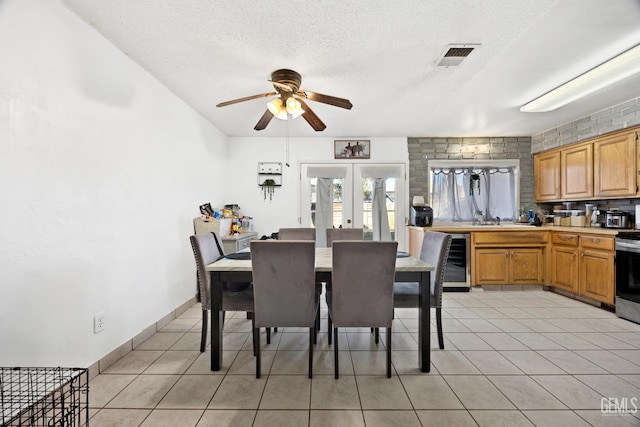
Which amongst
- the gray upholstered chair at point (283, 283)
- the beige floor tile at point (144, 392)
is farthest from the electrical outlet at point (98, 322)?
the gray upholstered chair at point (283, 283)

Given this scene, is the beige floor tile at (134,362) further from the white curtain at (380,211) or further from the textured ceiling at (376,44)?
the white curtain at (380,211)

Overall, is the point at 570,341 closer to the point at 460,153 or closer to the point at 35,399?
the point at 460,153

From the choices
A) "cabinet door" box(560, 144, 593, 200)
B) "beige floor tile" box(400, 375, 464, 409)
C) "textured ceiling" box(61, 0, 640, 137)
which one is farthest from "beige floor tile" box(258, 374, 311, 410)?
"cabinet door" box(560, 144, 593, 200)

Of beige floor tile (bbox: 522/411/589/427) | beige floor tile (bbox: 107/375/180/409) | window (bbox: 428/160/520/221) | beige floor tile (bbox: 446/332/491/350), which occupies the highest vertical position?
window (bbox: 428/160/520/221)

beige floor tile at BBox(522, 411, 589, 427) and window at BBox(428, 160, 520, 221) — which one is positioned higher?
window at BBox(428, 160, 520, 221)

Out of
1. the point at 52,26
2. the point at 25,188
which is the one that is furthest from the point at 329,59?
the point at 25,188

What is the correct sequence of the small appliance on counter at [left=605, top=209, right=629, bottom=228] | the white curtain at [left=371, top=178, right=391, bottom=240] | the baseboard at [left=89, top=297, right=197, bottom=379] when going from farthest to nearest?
1. the white curtain at [left=371, top=178, right=391, bottom=240]
2. the small appliance on counter at [left=605, top=209, right=629, bottom=228]
3. the baseboard at [left=89, top=297, right=197, bottom=379]

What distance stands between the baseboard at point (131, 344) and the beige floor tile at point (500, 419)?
8.09 feet

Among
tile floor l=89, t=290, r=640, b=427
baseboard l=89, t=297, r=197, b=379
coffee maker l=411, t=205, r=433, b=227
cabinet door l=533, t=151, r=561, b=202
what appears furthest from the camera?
coffee maker l=411, t=205, r=433, b=227

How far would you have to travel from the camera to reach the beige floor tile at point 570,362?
6.73 feet

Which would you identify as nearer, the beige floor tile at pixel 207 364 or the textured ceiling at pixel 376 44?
the textured ceiling at pixel 376 44

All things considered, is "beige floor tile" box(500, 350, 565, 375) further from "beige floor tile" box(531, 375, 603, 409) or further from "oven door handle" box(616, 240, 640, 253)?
"oven door handle" box(616, 240, 640, 253)

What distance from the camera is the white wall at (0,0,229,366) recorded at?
1.49 meters

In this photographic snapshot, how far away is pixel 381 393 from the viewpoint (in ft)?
5.94
